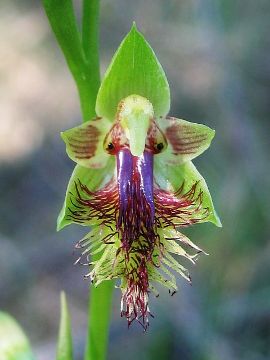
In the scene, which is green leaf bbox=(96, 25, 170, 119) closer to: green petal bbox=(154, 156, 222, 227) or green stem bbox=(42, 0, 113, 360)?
green stem bbox=(42, 0, 113, 360)

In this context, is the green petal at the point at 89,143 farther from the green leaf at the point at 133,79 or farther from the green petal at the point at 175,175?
the green petal at the point at 175,175

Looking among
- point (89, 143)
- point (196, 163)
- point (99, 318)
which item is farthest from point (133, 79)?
point (196, 163)

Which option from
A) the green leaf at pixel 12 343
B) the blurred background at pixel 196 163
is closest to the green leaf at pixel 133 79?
the green leaf at pixel 12 343

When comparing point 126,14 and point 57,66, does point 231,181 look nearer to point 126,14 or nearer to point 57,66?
point 57,66

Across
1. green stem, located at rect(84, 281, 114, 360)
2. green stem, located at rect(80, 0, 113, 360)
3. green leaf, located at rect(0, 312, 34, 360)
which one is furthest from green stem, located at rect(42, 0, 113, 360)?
green leaf, located at rect(0, 312, 34, 360)

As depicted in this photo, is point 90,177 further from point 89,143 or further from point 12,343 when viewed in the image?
point 12,343

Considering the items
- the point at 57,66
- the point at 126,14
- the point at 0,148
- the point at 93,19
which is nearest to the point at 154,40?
the point at 126,14
